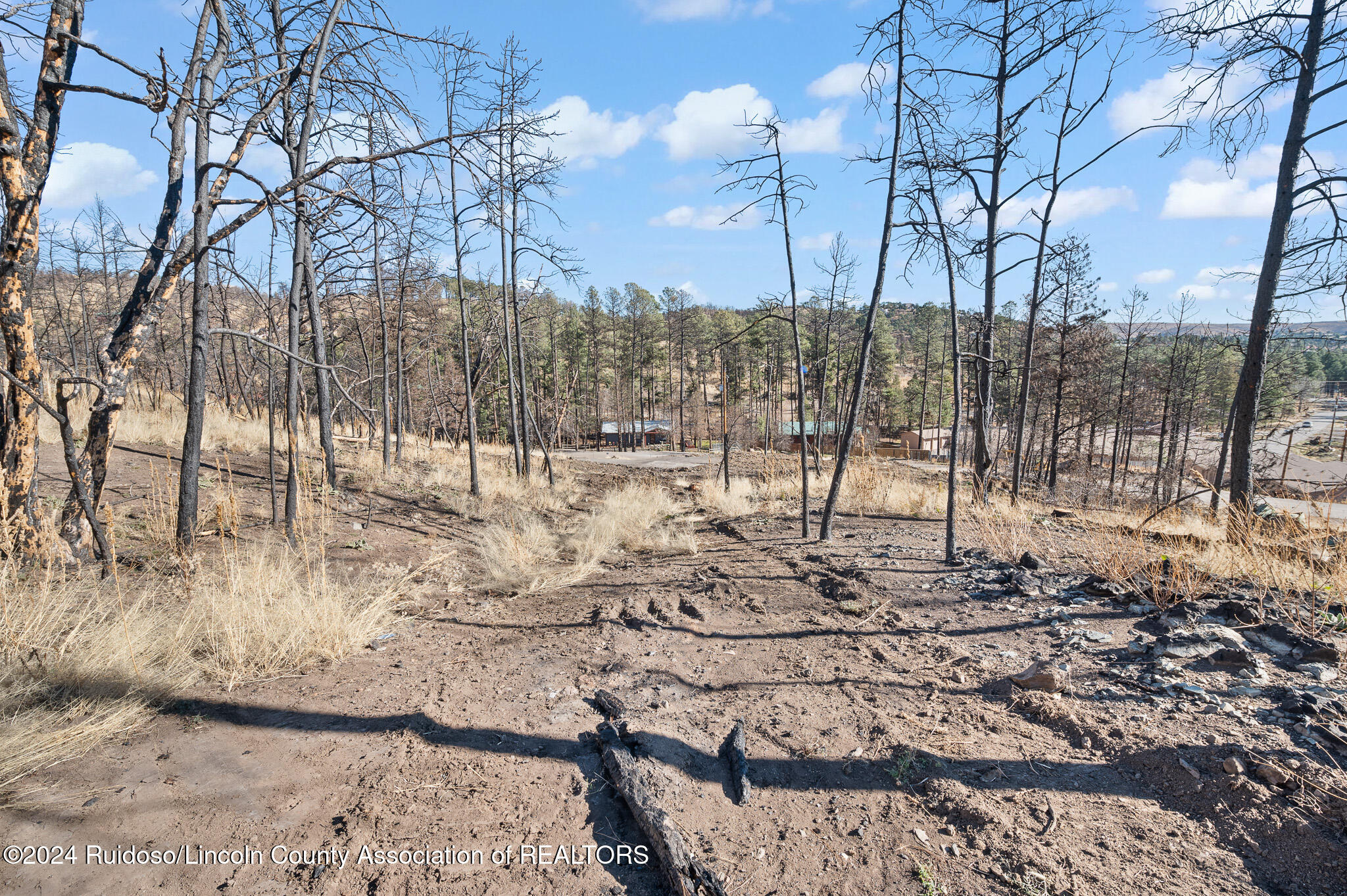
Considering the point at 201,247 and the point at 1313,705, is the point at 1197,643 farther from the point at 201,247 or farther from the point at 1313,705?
the point at 201,247

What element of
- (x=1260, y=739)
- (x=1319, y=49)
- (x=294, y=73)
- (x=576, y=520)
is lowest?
(x=576, y=520)

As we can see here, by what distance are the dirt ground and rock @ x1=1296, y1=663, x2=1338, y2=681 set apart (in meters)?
0.07

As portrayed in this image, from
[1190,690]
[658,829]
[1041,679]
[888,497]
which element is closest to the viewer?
[658,829]

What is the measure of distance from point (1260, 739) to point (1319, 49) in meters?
9.38

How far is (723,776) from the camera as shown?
3.25 meters

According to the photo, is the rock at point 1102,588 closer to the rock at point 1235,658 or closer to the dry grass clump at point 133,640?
the rock at point 1235,658

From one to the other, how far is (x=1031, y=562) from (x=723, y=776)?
5130 mm

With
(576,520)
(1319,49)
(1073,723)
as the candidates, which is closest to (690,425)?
(576,520)

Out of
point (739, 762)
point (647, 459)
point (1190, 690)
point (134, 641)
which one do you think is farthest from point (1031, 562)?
point (647, 459)

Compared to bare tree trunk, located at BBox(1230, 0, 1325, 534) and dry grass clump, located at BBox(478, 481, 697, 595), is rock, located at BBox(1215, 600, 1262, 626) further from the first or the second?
dry grass clump, located at BBox(478, 481, 697, 595)

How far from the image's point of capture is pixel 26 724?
2867 millimetres

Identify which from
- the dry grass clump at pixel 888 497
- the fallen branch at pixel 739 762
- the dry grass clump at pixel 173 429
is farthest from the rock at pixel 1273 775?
the dry grass clump at pixel 173 429

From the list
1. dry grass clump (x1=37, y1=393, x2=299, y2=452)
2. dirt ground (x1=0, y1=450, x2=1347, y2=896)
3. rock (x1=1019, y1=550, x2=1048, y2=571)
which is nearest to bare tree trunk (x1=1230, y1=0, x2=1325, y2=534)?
rock (x1=1019, y1=550, x2=1048, y2=571)

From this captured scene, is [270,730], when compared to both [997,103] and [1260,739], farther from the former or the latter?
[997,103]
